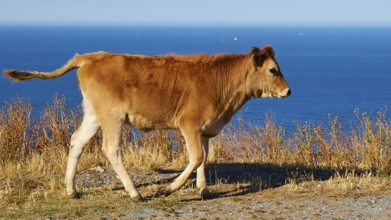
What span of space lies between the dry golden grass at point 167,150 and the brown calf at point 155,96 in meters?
1.44

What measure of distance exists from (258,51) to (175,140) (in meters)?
4.58

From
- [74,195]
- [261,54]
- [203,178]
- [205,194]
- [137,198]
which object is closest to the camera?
[137,198]

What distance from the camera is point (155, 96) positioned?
10.6 meters

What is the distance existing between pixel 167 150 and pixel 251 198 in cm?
489

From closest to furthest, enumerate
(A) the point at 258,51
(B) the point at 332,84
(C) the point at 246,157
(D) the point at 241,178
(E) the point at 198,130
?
(E) the point at 198,130, (A) the point at 258,51, (D) the point at 241,178, (C) the point at 246,157, (B) the point at 332,84

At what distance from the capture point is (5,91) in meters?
76.1

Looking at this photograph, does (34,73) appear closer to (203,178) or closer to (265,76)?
(203,178)

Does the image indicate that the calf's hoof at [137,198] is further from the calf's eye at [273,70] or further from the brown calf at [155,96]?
the calf's eye at [273,70]

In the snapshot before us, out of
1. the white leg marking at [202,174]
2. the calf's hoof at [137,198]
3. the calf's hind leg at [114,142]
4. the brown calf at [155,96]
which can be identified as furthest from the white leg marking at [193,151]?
the calf's hind leg at [114,142]

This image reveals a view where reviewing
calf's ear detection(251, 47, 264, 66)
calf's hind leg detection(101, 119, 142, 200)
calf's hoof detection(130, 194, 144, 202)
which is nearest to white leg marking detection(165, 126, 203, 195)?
calf's hoof detection(130, 194, 144, 202)

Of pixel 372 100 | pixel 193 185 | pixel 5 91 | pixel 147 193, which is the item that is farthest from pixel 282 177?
Answer: pixel 5 91

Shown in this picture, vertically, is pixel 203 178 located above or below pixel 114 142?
below

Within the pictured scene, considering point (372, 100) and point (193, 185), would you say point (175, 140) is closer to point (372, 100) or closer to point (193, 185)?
point (193, 185)

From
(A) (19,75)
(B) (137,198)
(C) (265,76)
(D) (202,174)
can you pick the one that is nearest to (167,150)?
(D) (202,174)
